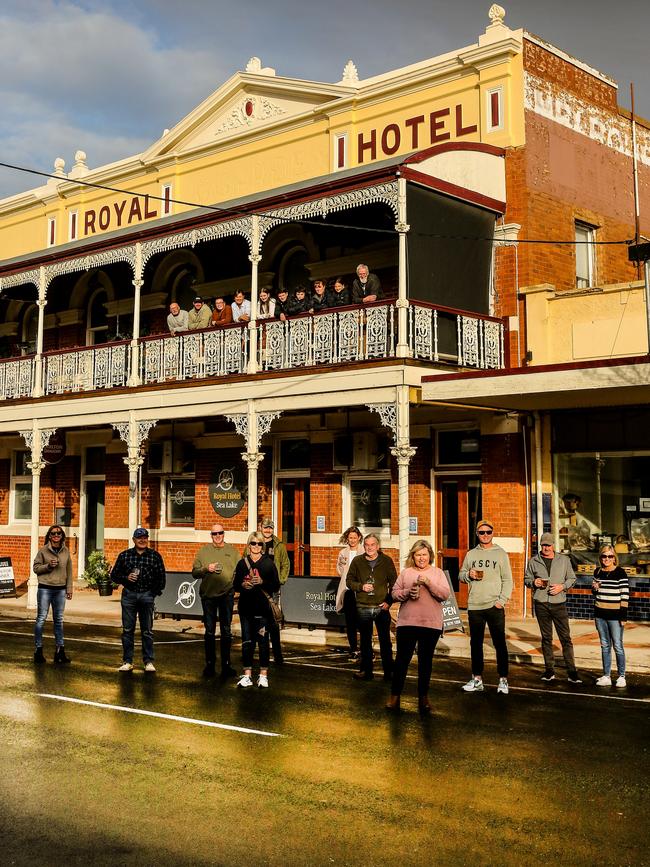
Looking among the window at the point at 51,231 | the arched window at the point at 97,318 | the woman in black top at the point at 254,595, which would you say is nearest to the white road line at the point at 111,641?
the woman in black top at the point at 254,595

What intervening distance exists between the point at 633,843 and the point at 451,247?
39.7 feet

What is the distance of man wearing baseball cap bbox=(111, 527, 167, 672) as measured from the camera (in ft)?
37.6

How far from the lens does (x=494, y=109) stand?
17.7 m

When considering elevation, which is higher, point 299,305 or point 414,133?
point 414,133

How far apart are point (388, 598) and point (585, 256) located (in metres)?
10.4

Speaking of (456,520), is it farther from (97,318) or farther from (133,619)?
(97,318)

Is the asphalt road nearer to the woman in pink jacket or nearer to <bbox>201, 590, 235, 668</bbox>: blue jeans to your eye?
the woman in pink jacket

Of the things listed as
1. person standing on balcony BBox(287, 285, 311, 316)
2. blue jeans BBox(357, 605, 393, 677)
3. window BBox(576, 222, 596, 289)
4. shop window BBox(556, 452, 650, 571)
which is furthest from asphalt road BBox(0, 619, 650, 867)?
window BBox(576, 222, 596, 289)

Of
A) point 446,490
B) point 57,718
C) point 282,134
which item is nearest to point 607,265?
point 446,490

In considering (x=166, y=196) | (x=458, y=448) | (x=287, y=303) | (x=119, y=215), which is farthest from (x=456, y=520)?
(x=119, y=215)

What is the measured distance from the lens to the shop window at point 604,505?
15.9 m

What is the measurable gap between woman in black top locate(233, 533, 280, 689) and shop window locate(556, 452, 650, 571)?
7359mm

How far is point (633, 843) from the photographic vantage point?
5547mm

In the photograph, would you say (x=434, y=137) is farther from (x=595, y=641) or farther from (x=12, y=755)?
(x=12, y=755)
